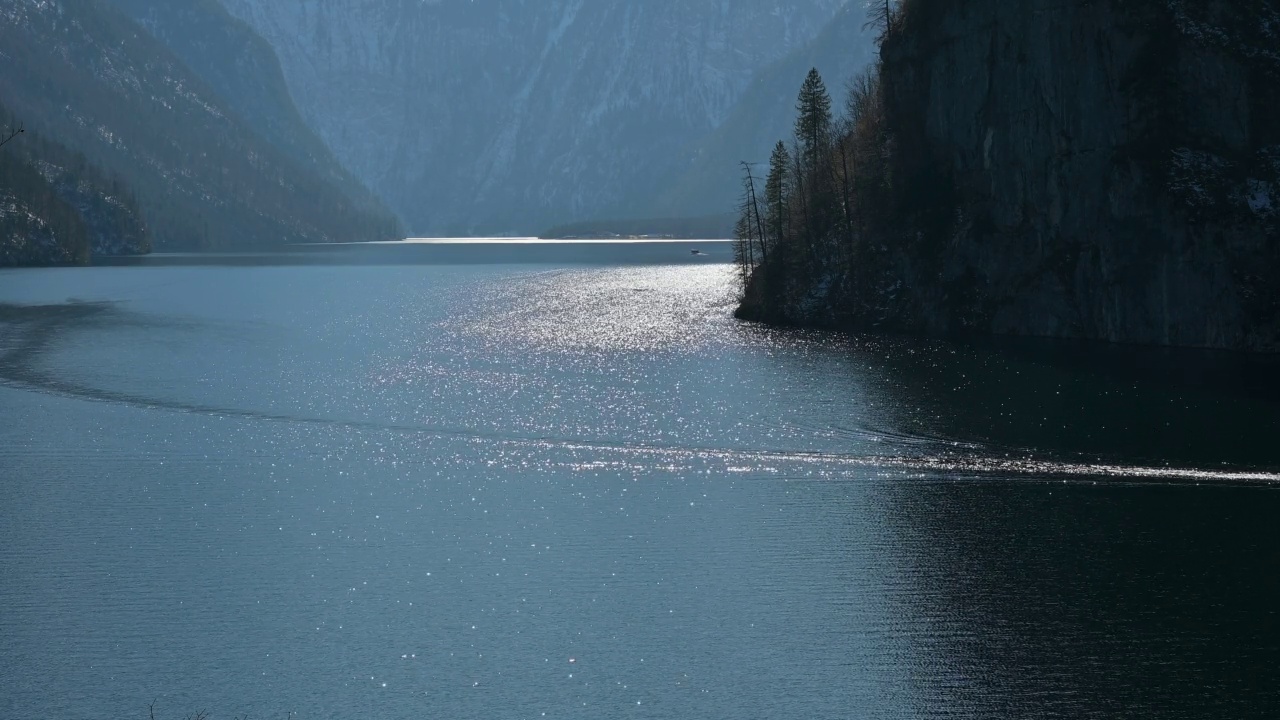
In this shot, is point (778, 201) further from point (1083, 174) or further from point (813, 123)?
point (1083, 174)

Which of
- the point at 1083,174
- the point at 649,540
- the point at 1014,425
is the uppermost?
the point at 1083,174

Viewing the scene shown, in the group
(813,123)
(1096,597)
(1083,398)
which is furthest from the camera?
(813,123)

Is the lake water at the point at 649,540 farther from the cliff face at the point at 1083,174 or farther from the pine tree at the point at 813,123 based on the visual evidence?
the pine tree at the point at 813,123

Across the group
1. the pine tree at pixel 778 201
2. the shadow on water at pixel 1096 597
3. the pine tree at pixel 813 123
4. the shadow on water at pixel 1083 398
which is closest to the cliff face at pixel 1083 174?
the shadow on water at pixel 1083 398

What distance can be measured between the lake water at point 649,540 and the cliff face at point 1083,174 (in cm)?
769

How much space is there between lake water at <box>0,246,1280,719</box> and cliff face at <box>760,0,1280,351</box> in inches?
303

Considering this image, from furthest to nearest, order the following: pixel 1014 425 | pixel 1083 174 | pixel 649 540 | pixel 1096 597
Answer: pixel 1083 174
pixel 1014 425
pixel 649 540
pixel 1096 597

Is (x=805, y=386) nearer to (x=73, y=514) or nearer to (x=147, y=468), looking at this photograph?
(x=147, y=468)

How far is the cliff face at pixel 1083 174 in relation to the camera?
88.8 m

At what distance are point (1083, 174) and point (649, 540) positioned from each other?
63.5 metres

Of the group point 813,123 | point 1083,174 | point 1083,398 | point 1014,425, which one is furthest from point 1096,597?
point 813,123

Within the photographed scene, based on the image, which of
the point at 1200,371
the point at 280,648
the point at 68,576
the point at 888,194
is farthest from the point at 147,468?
the point at 888,194

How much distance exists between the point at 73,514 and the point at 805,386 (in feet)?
142

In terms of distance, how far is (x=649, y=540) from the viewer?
46.4 m
